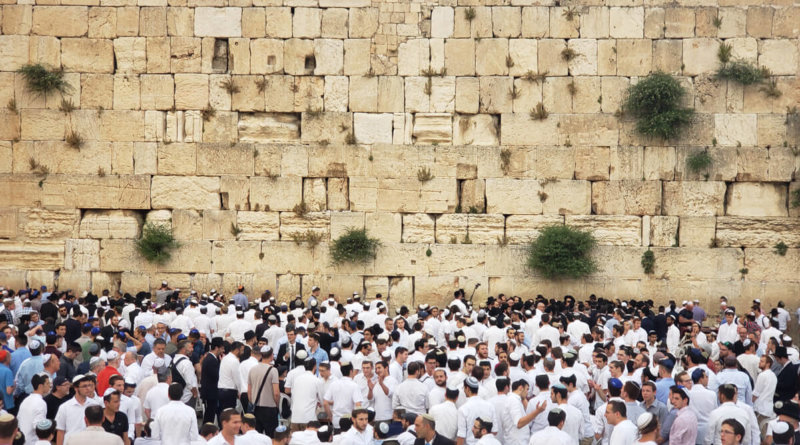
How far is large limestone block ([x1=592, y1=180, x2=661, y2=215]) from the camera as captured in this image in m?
19.6

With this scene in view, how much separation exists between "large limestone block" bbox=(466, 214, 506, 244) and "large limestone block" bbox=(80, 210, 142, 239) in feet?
25.8

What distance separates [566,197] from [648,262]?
2355mm

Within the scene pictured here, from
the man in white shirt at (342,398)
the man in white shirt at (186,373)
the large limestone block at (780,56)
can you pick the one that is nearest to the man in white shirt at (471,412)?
→ the man in white shirt at (342,398)

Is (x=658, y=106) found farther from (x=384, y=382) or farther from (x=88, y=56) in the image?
(x=88, y=56)

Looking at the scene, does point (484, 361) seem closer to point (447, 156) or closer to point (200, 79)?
point (447, 156)

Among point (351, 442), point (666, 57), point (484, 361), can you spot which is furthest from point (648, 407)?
point (666, 57)

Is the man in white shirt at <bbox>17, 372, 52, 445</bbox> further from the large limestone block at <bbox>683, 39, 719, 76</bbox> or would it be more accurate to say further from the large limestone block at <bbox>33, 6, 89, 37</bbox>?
the large limestone block at <bbox>683, 39, 719, 76</bbox>

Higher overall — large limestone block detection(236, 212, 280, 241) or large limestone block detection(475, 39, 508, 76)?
large limestone block detection(475, 39, 508, 76)

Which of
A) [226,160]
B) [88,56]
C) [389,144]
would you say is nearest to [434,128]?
[389,144]

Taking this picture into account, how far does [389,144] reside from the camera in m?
20.0

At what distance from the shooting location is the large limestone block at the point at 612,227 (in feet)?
64.3

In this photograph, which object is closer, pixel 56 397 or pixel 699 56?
pixel 56 397

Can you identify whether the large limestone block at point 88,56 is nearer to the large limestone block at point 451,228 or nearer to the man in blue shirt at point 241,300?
the man in blue shirt at point 241,300

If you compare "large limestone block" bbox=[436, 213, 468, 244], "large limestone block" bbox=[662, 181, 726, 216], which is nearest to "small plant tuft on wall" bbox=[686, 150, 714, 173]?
"large limestone block" bbox=[662, 181, 726, 216]
